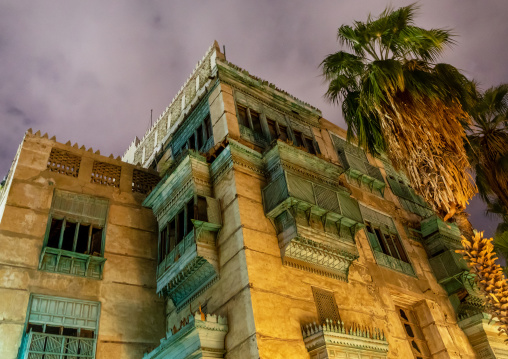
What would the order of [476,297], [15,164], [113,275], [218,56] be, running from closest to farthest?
[113,275]
[15,164]
[476,297]
[218,56]

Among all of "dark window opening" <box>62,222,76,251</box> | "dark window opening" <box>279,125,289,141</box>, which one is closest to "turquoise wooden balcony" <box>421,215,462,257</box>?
"dark window opening" <box>279,125,289,141</box>

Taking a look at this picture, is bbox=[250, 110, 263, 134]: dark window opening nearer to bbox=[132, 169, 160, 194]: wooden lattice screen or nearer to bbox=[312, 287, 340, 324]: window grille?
bbox=[132, 169, 160, 194]: wooden lattice screen

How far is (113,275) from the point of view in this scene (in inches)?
450

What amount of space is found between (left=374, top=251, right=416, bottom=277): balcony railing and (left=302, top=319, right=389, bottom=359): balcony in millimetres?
3684

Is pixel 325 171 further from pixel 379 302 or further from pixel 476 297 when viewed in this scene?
pixel 476 297

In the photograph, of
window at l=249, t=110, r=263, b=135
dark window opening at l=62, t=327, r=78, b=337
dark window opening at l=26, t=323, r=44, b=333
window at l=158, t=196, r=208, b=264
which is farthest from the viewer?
window at l=249, t=110, r=263, b=135

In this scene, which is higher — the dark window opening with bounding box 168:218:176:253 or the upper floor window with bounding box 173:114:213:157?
the upper floor window with bounding box 173:114:213:157

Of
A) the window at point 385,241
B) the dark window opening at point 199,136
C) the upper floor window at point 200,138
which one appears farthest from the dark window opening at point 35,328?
the window at point 385,241

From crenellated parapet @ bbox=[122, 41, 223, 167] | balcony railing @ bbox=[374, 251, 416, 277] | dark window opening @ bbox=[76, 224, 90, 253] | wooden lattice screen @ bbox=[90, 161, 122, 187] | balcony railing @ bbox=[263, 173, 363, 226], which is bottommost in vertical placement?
balcony railing @ bbox=[374, 251, 416, 277]

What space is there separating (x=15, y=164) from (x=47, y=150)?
1.01 meters

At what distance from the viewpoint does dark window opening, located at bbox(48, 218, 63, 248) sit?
1179 centimetres

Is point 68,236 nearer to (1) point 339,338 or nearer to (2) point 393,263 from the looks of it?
(1) point 339,338

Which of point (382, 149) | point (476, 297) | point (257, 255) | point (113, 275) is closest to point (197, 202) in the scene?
point (257, 255)

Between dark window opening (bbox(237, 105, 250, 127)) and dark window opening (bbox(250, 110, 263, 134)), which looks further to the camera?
dark window opening (bbox(250, 110, 263, 134))
